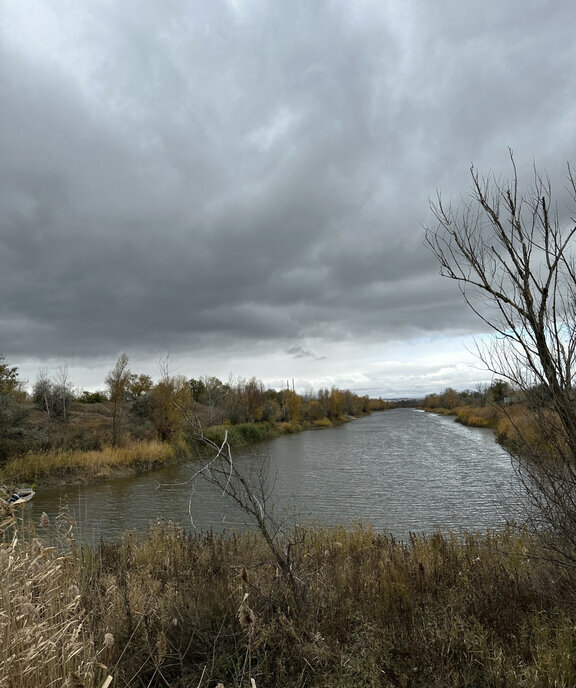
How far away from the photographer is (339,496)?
49.3 feet

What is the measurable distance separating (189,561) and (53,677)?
12.3ft

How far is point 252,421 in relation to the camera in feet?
152

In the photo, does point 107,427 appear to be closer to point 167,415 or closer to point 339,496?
point 167,415

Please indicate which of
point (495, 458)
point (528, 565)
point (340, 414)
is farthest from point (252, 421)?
point (528, 565)

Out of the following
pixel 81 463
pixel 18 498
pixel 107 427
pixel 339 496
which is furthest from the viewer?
pixel 107 427

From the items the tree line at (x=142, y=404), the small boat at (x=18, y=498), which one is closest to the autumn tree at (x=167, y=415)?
the tree line at (x=142, y=404)

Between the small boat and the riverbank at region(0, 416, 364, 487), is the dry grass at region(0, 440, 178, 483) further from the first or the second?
the small boat

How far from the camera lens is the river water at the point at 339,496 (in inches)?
442

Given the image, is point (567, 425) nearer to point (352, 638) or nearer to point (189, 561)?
point (352, 638)

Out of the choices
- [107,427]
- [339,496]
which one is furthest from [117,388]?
[339,496]

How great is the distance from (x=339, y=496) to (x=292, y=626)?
39.2 ft

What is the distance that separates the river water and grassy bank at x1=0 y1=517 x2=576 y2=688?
2.19m

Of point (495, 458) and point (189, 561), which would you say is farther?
point (495, 458)

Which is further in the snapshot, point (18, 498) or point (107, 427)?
point (107, 427)
